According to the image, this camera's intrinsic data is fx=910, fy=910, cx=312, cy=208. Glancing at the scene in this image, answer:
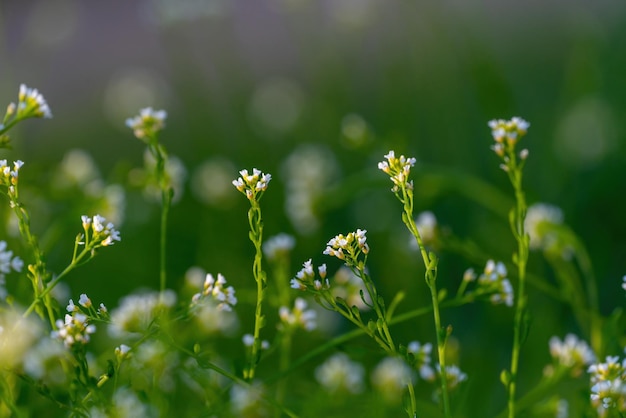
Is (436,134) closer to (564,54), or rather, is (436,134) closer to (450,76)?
(450,76)

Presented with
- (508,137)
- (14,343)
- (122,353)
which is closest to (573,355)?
(508,137)

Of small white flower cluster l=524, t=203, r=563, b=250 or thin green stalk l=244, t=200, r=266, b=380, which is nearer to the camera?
thin green stalk l=244, t=200, r=266, b=380

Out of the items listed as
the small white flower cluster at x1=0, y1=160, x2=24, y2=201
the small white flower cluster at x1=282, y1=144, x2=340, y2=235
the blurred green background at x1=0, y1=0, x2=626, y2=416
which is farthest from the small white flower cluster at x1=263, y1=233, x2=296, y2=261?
the small white flower cluster at x1=282, y1=144, x2=340, y2=235

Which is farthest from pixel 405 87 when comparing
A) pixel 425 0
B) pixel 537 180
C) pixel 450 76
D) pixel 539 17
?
pixel 539 17

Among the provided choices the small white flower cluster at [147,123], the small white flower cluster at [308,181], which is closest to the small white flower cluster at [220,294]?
the small white flower cluster at [147,123]

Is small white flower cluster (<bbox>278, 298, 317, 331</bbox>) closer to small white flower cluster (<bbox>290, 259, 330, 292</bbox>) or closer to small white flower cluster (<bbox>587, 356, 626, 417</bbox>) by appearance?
small white flower cluster (<bbox>290, 259, 330, 292</bbox>)

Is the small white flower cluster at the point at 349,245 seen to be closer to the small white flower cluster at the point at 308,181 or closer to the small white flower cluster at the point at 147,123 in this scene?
the small white flower cluster at the point at 147,123
